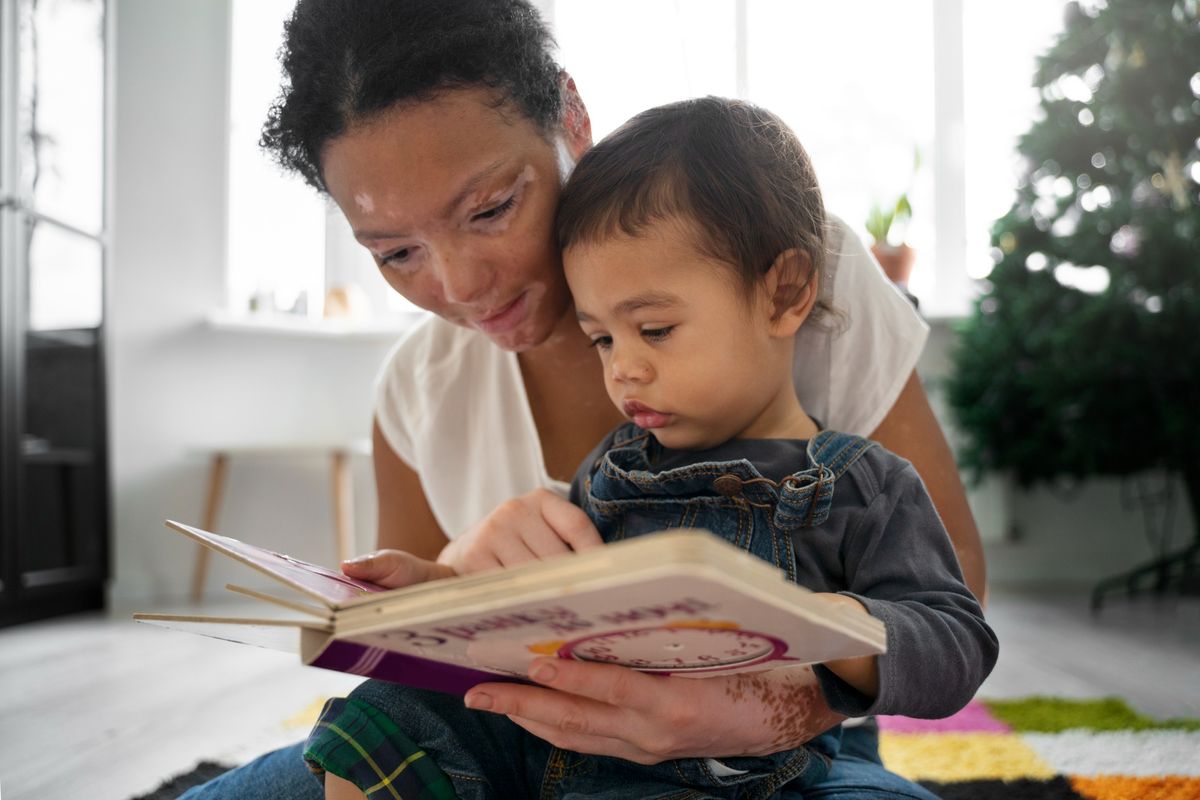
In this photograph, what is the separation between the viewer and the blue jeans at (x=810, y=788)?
0.88m

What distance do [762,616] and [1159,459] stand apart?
11.1 ft

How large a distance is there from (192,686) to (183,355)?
2.14 m

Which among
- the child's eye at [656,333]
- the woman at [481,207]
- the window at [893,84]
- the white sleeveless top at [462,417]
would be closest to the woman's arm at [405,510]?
the white sleeveless top at [462,417]

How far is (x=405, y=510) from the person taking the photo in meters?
1.41

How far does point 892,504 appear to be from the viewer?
84cm

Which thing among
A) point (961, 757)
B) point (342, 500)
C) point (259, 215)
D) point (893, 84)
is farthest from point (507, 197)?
point (893, 84)

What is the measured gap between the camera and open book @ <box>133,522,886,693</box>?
476mm

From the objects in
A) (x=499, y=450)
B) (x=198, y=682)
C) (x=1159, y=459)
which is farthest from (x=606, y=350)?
(x=1159, y=459)

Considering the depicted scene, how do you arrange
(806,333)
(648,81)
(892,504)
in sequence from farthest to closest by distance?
(648,81), (806,333), (892,504)

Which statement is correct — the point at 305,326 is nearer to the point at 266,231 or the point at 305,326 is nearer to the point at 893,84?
the point at 266,231

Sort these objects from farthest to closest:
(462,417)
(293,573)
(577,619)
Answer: (462,417)
(293,573)
(577,619)

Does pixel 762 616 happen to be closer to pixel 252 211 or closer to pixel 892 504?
pixel 892 504

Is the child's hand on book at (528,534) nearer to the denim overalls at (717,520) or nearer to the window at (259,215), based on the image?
the denim overalls at (717,520)

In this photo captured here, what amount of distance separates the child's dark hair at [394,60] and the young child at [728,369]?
13cm
